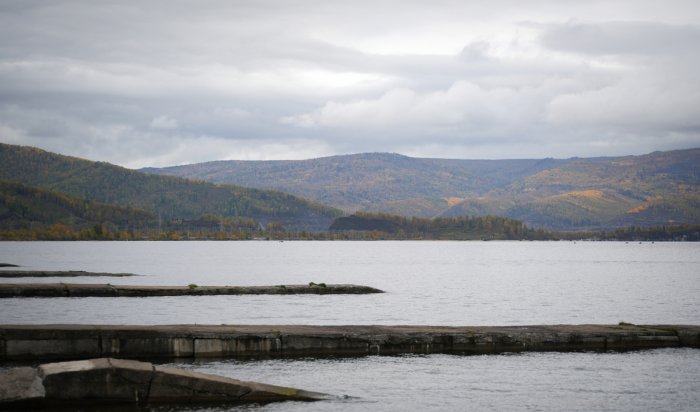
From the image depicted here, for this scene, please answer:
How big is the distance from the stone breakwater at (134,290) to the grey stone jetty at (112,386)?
47.2m

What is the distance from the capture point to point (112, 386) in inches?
1011

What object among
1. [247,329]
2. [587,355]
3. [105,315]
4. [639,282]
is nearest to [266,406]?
[247,329]

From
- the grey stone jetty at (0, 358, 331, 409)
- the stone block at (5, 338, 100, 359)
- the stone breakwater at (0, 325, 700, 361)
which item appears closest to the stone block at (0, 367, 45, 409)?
the grey stone jetty at (0, 358, 331, 409)

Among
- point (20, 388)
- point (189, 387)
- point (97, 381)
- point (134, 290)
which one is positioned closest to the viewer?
point (20, 388)

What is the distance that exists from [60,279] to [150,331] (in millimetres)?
67409

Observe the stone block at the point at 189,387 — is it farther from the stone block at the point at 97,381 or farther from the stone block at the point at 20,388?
the stone block at the point at 20,388

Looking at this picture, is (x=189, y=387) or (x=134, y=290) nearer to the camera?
(x=189, y=387)

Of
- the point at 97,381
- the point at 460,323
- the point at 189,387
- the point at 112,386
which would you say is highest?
the point at 97,381

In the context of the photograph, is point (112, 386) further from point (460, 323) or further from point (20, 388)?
point (460, 323)

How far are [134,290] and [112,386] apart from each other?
A: 164 feet

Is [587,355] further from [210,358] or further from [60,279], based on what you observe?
[60,279]

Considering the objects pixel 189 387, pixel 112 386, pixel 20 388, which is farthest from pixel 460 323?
pixel 20 388

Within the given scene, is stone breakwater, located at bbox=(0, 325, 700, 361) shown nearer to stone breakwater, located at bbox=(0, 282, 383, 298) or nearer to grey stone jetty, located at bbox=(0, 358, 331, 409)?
grey stone jetty, located at bbox=(0, 358, 331, 409)

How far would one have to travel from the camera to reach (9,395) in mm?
24703
